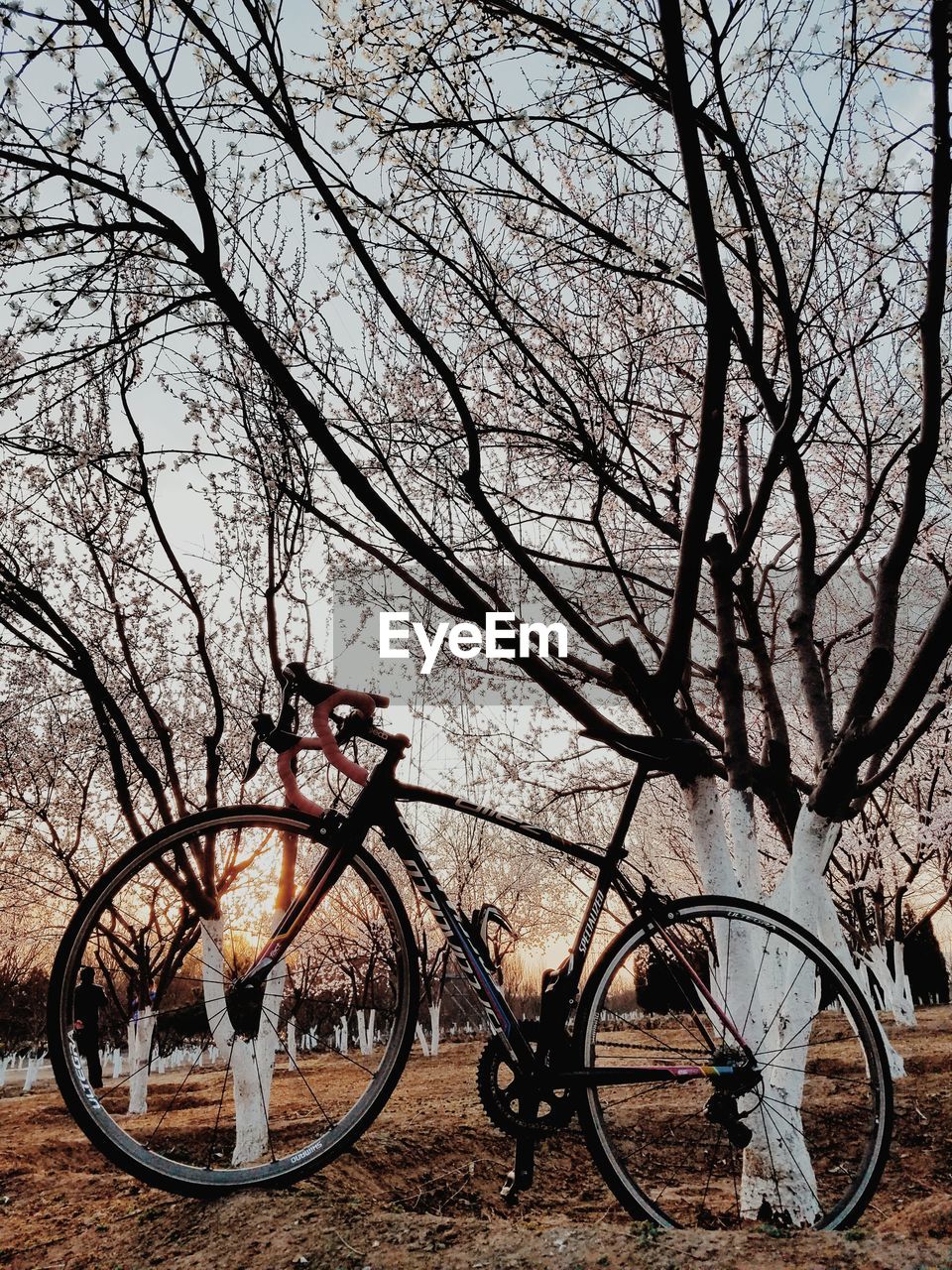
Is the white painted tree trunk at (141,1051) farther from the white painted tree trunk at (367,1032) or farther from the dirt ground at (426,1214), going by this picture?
the white painted tree trunk at (367,1032)

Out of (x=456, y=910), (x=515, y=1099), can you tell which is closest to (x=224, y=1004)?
(x=456, y=910)

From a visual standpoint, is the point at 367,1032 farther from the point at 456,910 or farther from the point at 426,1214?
the point at 456,910

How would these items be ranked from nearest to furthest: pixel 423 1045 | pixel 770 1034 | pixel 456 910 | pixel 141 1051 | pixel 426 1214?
pixel 456 910, pixel 426 1214, pixel 770 1034, pixel 141 1051, pixel 423 1045

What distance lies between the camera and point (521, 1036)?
85.5 inches

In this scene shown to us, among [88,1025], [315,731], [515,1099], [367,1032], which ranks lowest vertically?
[367,1032]

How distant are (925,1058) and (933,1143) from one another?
19.8ft

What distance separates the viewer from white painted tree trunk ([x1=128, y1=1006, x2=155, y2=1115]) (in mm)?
2289

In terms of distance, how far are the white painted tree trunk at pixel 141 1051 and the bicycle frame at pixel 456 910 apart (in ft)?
1.68

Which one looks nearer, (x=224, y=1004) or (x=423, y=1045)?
(x=224, y=1004)

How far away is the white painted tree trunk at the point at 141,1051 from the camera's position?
7.51 ft

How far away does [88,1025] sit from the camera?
2.19 meters

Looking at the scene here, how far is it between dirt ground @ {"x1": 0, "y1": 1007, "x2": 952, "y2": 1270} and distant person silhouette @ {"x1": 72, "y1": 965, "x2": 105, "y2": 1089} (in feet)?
1.81

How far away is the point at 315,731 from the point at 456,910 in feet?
2.24

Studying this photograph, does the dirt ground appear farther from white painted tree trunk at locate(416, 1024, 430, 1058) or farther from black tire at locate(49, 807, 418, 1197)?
white painted tree trunk at locate(416, 1024, 430, 1058)
